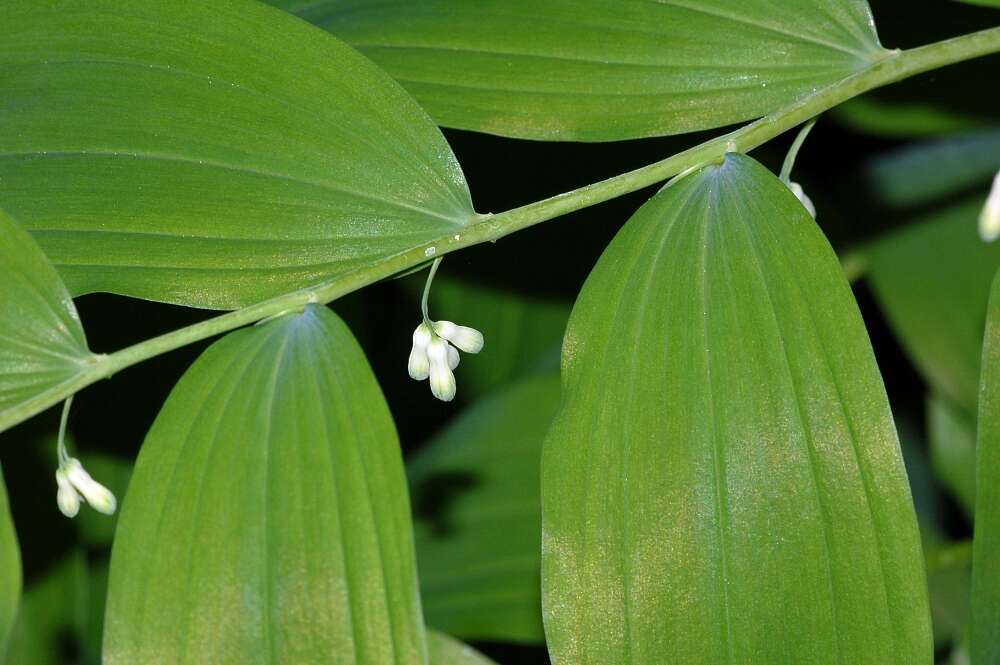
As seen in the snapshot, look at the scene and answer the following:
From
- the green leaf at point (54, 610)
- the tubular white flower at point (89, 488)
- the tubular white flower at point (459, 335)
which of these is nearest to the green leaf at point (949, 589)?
the tubular white flower at point (459, 335)

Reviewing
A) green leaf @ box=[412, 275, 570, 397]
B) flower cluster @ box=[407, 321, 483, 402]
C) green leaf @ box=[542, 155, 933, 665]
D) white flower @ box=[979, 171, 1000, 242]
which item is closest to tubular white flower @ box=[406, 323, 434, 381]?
flower cluster @ box=[407, 321, 483, 402]

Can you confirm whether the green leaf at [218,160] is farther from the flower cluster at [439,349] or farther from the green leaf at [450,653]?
the green leaf at [450,653]

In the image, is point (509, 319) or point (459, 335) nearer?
point (459, 335)

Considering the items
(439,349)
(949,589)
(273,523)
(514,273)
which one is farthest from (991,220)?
(514,273)

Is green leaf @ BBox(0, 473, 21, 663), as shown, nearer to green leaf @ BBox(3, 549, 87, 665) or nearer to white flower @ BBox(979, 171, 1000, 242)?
green leaf @ BBox(3, 549, 87, 665)

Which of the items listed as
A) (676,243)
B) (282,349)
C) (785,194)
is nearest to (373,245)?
(282,349)

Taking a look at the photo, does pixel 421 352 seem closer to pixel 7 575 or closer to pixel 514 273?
pixel 7 575

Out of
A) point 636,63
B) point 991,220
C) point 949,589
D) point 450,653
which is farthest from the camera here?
point 949,589
